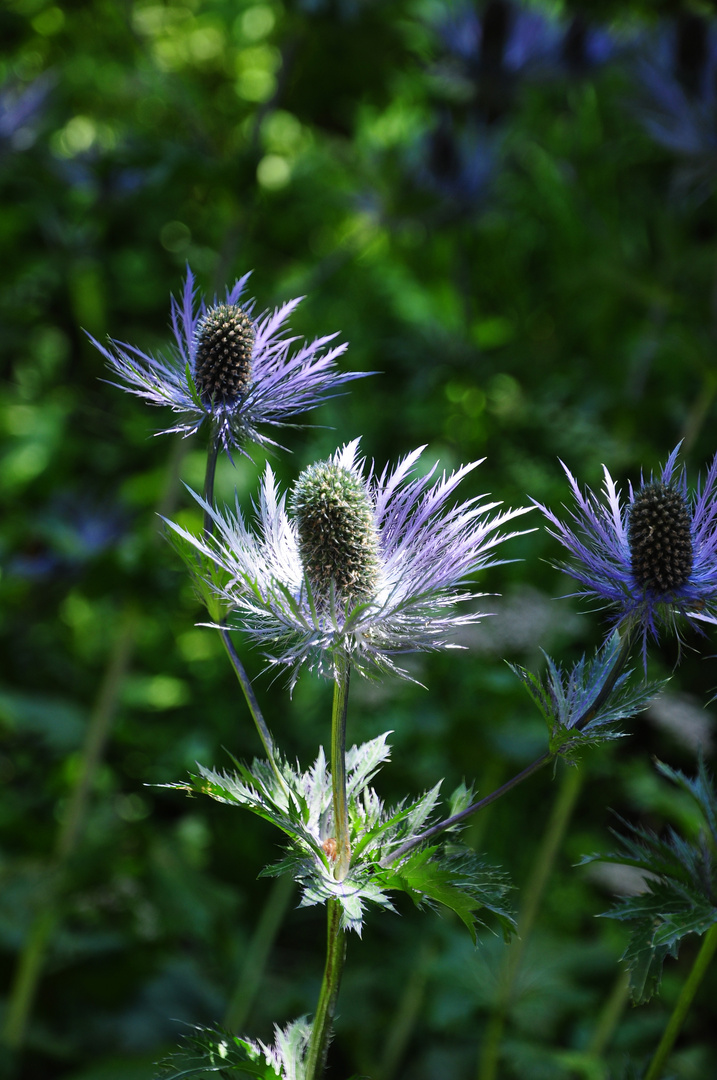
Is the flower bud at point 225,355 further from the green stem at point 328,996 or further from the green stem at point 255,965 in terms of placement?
the green stem at point 255,965

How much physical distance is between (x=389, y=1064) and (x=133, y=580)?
87 cm

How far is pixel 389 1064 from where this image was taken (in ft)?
4.76

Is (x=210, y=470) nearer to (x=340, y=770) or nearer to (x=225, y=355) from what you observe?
(x=225, y=355)

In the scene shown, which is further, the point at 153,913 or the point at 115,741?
the point at 115,741

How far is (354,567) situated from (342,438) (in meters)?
1.75

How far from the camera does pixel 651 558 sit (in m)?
0.56

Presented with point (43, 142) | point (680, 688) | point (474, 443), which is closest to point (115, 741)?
point (474, 443)

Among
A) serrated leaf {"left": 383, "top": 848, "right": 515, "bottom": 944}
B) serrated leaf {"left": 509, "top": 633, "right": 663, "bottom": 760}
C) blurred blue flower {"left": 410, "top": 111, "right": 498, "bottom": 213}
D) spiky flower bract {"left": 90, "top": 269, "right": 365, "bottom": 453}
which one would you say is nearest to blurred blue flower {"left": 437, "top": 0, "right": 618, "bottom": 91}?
blurred blue flower {"left": 410, "top": 111, "right": 498, "bottom": 213}

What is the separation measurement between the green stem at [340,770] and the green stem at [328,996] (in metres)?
0.03

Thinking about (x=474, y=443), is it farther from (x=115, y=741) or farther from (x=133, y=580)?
(x=115, y=741)

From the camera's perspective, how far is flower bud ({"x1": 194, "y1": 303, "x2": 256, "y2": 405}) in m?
0.57

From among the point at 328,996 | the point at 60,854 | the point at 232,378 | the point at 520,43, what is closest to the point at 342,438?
the point at 520,43

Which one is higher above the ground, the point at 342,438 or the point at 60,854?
the point at 342,438

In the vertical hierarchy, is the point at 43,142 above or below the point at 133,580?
above
